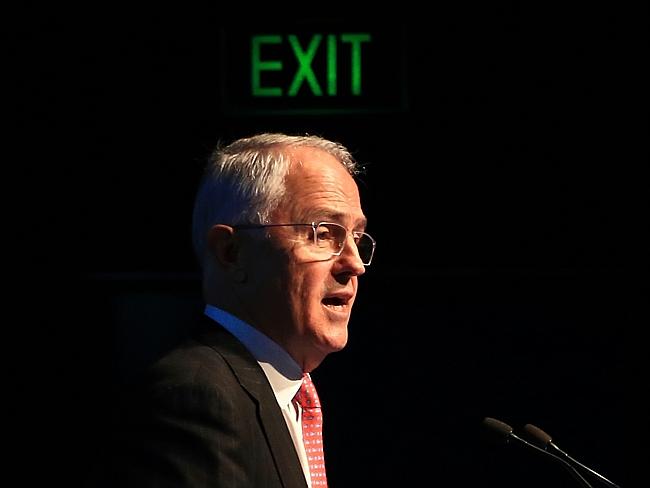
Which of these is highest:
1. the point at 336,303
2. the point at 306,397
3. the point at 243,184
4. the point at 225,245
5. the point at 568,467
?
the point at 243,184

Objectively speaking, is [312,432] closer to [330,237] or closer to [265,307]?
[265,307]

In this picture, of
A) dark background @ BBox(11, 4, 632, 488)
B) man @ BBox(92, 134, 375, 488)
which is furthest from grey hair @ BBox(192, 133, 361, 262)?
dark background @ BBox(11, 4, 632, 488)

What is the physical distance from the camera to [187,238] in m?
3.61

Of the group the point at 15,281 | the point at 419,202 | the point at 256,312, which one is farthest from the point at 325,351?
the point at 15,281

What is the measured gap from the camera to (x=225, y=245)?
1.74 meters

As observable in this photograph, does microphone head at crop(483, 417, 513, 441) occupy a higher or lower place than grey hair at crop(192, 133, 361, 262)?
lower

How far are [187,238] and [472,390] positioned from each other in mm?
1198

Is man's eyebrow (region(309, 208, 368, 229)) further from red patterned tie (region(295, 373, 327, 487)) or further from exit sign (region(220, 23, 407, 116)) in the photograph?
exit sign (region(220, 23, 407, 116))

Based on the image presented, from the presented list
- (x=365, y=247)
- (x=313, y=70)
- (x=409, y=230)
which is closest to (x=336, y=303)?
(x=365, y=247)

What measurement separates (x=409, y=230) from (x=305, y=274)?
192 cm

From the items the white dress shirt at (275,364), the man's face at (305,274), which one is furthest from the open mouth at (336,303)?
the white dress shirt at (275,364)

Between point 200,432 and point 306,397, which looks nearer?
point 200,432

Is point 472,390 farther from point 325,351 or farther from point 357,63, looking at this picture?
point 325,351

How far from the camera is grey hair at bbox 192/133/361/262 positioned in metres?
1.73
